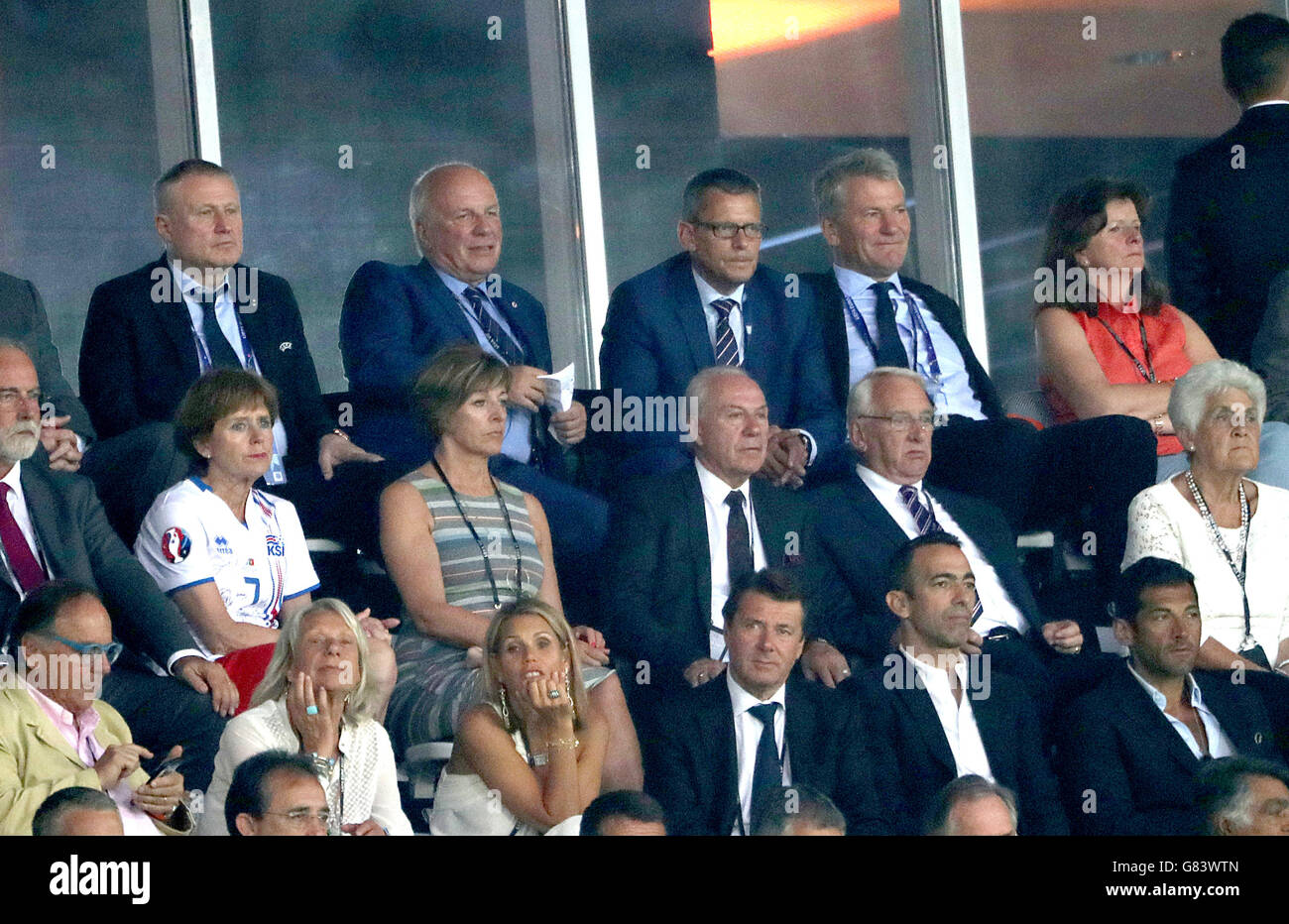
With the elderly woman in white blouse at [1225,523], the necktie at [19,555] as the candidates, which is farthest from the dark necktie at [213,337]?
the elderly woman in white blouse at [1225,523]

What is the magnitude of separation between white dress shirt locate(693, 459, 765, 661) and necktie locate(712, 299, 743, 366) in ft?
1.41

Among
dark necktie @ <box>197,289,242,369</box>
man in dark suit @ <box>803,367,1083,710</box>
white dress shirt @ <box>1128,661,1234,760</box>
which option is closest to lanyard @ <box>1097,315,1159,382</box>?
man in dark suit @ <box>803,367,1083,710</box>

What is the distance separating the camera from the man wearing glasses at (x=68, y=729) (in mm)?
3510

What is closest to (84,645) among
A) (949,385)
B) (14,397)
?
(14,397)

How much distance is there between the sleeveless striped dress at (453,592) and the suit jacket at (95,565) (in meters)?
0.49

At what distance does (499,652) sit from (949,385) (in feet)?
6.05

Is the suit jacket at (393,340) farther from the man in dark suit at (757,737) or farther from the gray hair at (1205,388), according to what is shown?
the gray hair at (1205,388)

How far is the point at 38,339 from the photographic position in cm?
465

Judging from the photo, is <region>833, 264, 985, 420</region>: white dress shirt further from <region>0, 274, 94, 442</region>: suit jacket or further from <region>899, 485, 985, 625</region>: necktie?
<region>0, 274, 94, 442</region>: suit jacket

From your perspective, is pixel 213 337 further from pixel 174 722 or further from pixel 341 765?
pixel 341 765
